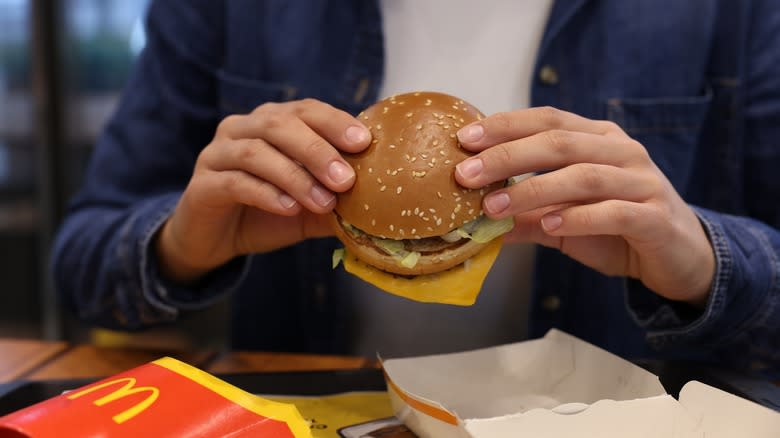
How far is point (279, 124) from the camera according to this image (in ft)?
3.58

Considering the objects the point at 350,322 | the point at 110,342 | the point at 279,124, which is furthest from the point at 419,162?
the point at 110,342

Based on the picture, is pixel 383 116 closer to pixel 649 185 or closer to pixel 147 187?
pixel 649 185

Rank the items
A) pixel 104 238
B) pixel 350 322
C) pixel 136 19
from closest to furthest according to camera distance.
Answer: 1. pixel 104 238
2. pixel 350 322
3. pixel 136 19

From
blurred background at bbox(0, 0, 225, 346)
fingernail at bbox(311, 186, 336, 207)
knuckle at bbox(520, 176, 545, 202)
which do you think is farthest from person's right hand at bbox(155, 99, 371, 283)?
blurred background at bbox(0, 0, 225, 346)

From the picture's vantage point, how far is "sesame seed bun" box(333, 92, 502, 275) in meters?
1.06

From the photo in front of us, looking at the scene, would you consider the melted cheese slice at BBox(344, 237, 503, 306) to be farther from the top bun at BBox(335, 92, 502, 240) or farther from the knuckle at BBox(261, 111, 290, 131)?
the knuckle at BBox(261, 111, 290, 131)

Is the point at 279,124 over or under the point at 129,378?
over

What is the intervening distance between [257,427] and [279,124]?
1.50ft

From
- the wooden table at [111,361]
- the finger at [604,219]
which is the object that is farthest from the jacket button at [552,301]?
the finger at [604,219]

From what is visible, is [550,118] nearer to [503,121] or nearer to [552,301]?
[503,121]

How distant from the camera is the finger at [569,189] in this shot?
1.02m

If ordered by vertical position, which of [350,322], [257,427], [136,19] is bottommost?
[350,322]

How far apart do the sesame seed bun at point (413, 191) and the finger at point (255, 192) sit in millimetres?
81

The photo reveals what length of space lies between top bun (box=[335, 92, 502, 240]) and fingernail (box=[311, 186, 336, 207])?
0.03 meters
